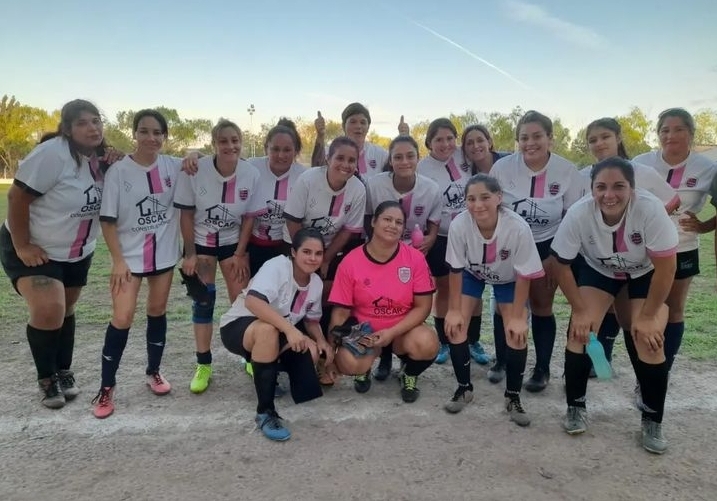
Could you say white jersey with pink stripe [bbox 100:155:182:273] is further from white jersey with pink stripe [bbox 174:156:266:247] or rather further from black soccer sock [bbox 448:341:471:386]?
black soccer sock [bbox 448:341:471:386]

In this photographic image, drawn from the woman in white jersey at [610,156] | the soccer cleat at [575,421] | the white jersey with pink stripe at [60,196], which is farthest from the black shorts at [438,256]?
the white jersey with pink stripe at [60,196]

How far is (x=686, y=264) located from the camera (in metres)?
3.74

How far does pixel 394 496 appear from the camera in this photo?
2629 millimetres

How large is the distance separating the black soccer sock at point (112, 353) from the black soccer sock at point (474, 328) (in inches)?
108

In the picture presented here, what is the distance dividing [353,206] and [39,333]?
251cm

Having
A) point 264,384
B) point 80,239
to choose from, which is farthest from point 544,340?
point 80,239

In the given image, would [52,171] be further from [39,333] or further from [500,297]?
[500,297]

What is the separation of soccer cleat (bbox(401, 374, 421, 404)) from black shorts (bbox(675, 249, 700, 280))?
80.4 inches

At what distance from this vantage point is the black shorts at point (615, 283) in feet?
11.3

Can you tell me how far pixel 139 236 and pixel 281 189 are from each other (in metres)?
1.21

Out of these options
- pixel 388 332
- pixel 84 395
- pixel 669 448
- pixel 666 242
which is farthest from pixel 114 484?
pixel 666 242

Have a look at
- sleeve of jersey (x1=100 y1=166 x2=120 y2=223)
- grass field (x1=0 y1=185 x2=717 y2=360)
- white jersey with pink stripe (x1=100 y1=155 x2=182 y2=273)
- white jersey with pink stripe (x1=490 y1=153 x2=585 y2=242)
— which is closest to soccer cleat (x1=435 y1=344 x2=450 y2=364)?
grass field (x1=0 y1=185 x2=717 y2=360)

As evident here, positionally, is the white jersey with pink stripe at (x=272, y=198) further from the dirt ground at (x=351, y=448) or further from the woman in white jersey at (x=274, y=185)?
the dirt ground at (x=351, y=448)

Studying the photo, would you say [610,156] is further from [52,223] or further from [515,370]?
[52,223]
